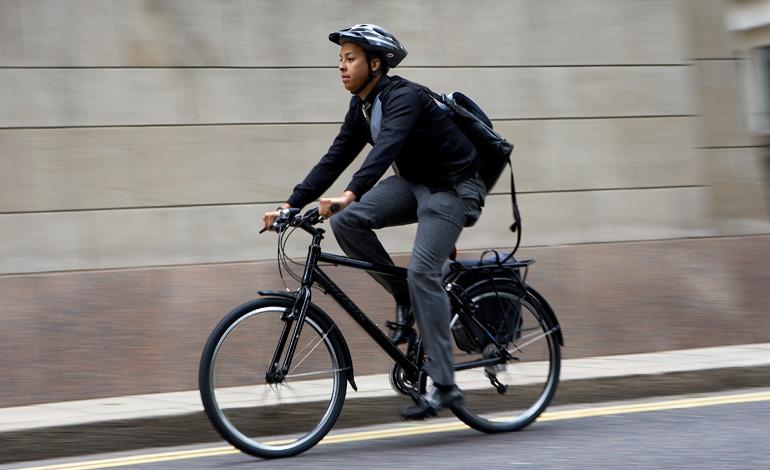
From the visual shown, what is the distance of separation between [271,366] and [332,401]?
1.26 ft

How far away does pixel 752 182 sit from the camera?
953 centimetres

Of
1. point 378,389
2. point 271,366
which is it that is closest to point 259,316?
point 271,366

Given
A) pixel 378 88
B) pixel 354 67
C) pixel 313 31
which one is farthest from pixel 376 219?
pixel 313 31

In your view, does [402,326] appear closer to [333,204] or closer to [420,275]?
[420,275]

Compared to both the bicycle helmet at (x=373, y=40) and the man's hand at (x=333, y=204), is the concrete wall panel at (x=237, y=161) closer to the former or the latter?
the bicycle helmet at (x=373, y=40)

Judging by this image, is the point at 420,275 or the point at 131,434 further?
the point at 131,434

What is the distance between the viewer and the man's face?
5.60 metres

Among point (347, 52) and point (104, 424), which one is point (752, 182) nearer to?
point (347, 52)

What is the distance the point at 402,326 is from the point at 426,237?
1.67ft

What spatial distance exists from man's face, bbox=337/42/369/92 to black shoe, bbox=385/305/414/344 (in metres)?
1.14

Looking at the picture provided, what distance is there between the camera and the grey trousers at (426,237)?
565cm

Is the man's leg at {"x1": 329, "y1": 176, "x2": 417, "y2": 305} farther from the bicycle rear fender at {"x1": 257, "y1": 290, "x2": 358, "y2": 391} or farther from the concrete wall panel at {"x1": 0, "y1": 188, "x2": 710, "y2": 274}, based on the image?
the concrete wall panel at {"x1": 0, "y1": 188, "x2": 710, "y2": 274}

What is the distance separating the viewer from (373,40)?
5582 mm

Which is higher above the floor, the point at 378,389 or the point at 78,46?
the point at 78,46
